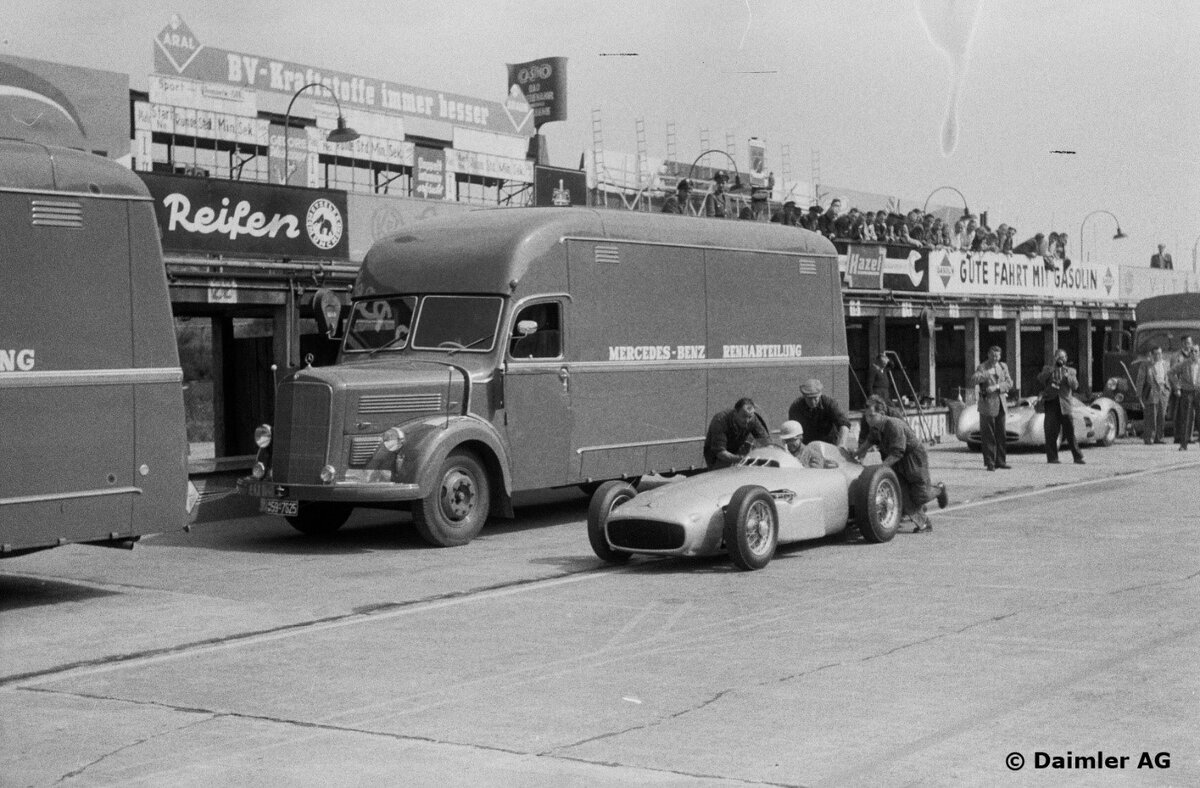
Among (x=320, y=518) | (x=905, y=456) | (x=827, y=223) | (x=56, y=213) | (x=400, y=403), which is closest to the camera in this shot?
(x=56, y=213)

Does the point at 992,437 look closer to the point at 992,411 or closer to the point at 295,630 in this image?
the point at 992,411

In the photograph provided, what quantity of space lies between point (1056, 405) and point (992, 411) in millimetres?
2109

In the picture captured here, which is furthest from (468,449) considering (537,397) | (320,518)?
(320,518)

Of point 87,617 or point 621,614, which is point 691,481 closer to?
point 621,614

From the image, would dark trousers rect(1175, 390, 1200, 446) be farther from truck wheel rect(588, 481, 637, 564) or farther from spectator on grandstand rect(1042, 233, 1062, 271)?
truck wheel rect(588, 481, 637, 564)

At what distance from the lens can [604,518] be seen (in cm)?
1362

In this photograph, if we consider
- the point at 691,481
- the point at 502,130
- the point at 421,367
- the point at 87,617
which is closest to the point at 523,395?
the point at 421,367

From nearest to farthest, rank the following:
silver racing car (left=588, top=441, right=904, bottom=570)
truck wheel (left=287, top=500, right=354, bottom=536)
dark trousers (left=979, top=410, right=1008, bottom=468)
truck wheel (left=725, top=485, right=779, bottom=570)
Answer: truck wheel (left=725, top=485, right=779, bottom=570)
silver racing car (left=588, top=441, right=904, bottom=570)
truck wheel (left=287, top=500, right=354, bottom=536)
dark trousers (left=979, top=410, right=1008, bottom=468)

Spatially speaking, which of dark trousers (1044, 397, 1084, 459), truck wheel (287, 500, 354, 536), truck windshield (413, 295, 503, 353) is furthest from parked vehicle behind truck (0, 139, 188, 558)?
dark trousers (1044, 397, 1084, 459)

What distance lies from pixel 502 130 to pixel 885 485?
36.8 meters

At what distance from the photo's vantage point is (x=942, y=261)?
32.7m

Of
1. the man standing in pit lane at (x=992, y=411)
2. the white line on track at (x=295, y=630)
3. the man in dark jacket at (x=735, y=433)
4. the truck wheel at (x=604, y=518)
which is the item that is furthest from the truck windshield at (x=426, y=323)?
the man standing in pit lane at (x=992, y=411)

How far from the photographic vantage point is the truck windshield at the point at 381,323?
16.9 meters

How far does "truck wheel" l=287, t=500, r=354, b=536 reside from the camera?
16.6 meters
